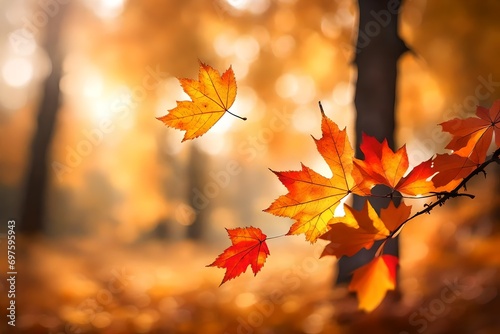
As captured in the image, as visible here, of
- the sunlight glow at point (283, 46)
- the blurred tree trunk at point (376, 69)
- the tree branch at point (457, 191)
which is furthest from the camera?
the sunlight glow at point (283, 46)

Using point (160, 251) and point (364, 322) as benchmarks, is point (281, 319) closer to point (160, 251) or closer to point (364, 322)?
point (364, 322)

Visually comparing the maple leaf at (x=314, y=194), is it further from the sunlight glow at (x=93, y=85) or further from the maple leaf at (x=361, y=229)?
the sunlight glow at (x=93, y=85)

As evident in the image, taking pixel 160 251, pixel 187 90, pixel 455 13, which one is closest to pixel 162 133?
pixel 160 251

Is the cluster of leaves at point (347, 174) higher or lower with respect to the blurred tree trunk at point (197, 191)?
lower

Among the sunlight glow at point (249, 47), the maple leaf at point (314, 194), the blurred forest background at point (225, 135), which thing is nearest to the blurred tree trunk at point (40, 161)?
the blurred forest background at point (225, 135)

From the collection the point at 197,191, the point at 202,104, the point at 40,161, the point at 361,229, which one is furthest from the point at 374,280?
the point at 197,191

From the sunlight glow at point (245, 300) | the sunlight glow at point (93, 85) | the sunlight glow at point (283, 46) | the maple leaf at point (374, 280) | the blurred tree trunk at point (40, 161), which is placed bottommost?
the maple leaf at point (374, 280)

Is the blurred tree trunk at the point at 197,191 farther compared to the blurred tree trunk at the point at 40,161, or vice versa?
the blurred tree trunk at the point at 197,191

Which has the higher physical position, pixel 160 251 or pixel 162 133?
pixel 162 133
